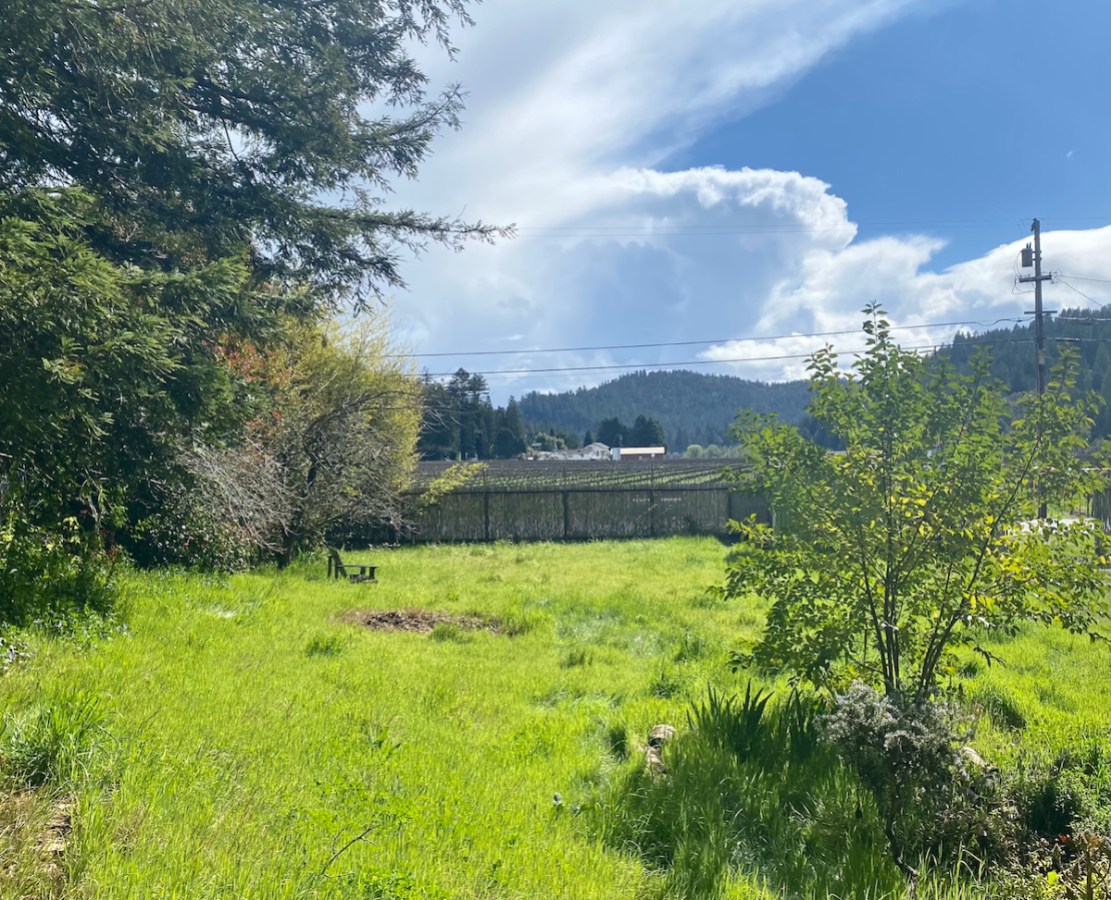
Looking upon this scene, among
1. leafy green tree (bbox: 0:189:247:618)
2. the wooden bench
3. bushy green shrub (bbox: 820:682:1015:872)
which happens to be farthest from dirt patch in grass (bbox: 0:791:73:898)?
the wooden bench

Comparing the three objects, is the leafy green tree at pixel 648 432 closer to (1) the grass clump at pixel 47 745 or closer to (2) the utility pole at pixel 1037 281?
(2) the utility pole at pixel 1037 281

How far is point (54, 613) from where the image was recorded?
5184 mm

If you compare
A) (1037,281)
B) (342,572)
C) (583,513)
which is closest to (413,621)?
(342,572)

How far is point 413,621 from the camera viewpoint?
27.0ft

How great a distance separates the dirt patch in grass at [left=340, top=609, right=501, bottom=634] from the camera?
7.90 m

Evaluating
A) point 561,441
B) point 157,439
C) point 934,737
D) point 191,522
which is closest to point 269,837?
point 934,737

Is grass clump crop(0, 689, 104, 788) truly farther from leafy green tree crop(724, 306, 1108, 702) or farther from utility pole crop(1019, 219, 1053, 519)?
utility pole crop(1019, 219, 1053, 519)

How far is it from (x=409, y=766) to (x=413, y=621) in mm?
4825

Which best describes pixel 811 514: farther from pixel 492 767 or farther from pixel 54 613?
pixel 54 613

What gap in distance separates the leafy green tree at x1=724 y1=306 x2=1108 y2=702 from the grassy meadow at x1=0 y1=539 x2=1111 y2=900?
0.81 meters

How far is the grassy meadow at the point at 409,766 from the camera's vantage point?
2309 mm

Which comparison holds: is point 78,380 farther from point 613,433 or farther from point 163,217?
point 613,433

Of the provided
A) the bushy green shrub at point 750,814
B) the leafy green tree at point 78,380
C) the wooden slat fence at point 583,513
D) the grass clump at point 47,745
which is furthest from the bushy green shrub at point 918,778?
the wooden slat fence at point 583,513

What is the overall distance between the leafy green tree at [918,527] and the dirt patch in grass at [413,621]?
4311 millimetres
